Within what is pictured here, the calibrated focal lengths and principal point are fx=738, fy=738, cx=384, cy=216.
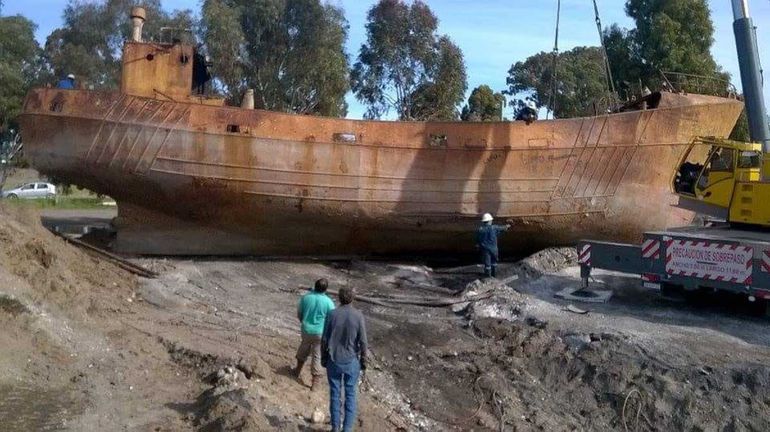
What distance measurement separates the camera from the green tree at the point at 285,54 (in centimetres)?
2998

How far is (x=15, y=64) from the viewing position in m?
33.9

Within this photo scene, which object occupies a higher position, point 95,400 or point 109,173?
point 109,173

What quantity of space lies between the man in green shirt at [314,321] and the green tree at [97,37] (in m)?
29.5

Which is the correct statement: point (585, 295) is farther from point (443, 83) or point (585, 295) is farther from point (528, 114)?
point (443, 83)

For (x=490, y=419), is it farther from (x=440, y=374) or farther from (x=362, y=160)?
(x=362, y=160)

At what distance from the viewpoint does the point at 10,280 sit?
8562 millimetres

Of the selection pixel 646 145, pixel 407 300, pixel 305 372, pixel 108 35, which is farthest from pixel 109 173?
pixel 108 35

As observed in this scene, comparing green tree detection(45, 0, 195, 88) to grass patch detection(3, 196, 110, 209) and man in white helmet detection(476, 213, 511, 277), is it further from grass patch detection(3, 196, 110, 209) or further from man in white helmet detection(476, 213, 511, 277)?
man in white helmet detection(476, 213, 511, 277)

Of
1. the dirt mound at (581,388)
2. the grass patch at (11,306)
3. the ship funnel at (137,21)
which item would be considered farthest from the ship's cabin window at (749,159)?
the ship funnel at (137,21)

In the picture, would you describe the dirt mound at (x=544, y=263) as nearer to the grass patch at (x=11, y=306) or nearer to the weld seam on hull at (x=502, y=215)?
the weld seam on hull at (x=502, y=215)

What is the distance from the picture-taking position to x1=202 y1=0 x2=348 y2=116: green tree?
30.0 m

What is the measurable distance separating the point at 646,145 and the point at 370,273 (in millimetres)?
6194

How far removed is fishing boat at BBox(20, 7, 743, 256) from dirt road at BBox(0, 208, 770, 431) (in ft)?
7.87

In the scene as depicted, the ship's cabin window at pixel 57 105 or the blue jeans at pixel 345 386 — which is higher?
the ship's cabin window at pixel 57 105
